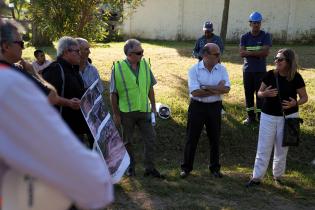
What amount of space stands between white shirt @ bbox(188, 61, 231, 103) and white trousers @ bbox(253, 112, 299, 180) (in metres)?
0.72

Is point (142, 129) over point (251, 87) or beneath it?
beneath

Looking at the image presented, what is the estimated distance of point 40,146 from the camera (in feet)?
4.59

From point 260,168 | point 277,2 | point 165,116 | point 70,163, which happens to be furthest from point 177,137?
point 277,2

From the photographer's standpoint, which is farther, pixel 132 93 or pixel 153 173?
pixel 153 173

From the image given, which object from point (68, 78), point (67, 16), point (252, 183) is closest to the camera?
point (68, 78)

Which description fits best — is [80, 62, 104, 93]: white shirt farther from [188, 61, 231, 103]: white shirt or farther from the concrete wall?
the concrete wall

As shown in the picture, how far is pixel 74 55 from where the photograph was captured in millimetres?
4859

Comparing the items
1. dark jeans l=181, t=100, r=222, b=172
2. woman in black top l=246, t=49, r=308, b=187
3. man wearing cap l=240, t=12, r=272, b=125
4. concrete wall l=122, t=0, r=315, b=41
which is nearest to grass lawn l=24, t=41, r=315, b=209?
dark jeans l=181, t=100, r=222, b=172

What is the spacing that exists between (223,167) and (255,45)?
7.69ft

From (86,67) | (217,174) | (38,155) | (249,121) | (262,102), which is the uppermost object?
(38,155)

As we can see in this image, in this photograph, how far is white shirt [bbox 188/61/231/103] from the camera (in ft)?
21.0

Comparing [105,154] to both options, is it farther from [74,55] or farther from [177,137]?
[177,137]

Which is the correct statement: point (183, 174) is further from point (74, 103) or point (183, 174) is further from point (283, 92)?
point (74, 103)

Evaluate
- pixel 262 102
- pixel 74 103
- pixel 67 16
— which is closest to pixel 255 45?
pixel 262 102
